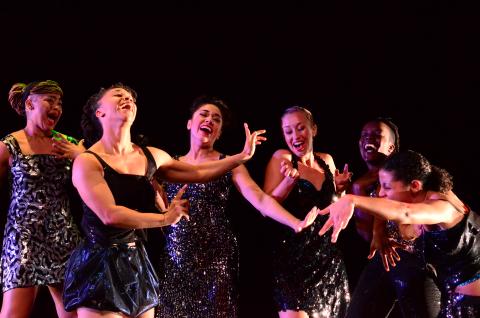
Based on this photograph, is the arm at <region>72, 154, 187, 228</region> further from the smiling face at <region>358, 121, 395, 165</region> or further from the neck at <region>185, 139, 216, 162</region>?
→ the smiling face at <region>358, 121, 395, 165</region>

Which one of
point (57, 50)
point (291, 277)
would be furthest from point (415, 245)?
point (57, 50)

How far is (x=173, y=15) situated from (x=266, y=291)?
8.67ft

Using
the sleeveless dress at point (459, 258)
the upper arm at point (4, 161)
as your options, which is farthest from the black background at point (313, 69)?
the sleeveless dress at point (459, 258)

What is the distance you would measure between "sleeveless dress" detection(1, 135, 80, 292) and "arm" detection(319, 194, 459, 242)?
5.24 feet

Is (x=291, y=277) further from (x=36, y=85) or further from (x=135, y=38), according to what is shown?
(x=135, y=38)

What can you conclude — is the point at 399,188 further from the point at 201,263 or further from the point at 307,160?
the point at 201,263

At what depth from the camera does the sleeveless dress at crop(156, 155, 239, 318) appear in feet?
12.4

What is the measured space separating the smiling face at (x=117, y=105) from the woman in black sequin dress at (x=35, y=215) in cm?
44

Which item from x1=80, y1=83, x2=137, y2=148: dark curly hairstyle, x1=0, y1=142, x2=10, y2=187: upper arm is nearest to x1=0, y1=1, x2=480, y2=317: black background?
x1=0, y1=142, x2=10, y2=187: upper arm

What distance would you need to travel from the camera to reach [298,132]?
13.0ft

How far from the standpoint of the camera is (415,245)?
12.1ft

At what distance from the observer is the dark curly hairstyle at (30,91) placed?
12.1ft

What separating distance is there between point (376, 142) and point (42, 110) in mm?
2122

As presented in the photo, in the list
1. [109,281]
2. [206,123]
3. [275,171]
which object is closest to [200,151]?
[206,123]
